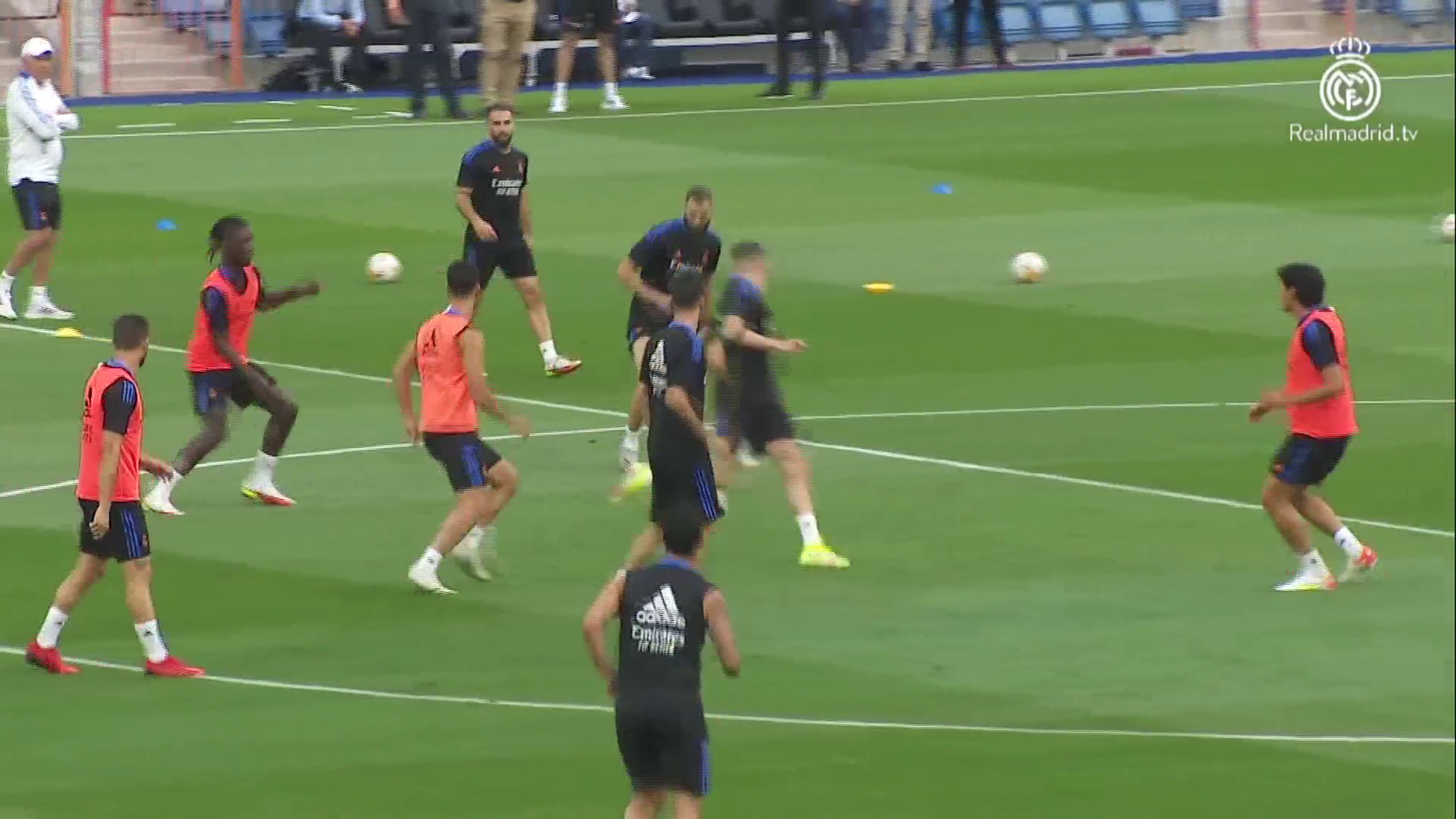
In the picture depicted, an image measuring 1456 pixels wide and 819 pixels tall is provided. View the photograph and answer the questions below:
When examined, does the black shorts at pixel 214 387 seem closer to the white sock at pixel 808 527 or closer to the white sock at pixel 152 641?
the white sock at pixel 808 527

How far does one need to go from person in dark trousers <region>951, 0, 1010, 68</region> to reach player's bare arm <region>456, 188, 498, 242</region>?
19.9 meters

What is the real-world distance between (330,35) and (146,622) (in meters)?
24.7

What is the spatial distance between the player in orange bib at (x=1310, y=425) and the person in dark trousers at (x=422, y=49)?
18.7m

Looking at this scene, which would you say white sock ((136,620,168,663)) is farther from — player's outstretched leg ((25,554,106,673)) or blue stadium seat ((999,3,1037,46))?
blue stadium seat ((999,3,1037,46))

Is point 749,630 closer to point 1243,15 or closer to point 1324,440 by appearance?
point 1324,440

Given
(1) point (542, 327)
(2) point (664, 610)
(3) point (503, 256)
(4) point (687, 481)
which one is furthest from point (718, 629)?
(1) point (542, 327)

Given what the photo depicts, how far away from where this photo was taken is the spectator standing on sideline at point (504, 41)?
32.0 metres

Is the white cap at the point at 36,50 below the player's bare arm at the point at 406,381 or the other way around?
the other way around

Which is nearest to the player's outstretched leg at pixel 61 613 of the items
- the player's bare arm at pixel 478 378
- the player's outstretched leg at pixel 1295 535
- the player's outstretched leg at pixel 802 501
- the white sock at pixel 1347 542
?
the player's bare arm at pixel 478 378

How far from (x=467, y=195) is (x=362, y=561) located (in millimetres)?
5411

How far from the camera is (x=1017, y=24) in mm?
43125

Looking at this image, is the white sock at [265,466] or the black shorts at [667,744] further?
the white sock at [265,466]

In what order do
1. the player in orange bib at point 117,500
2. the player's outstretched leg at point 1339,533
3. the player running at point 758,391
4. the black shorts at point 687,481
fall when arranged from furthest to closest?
the player running at point 758,391 < the player's outstretched leg at point 1339,533 < the black shorts at point 687,481 < the player in orange bib at point 117,500

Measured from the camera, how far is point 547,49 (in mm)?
39125
